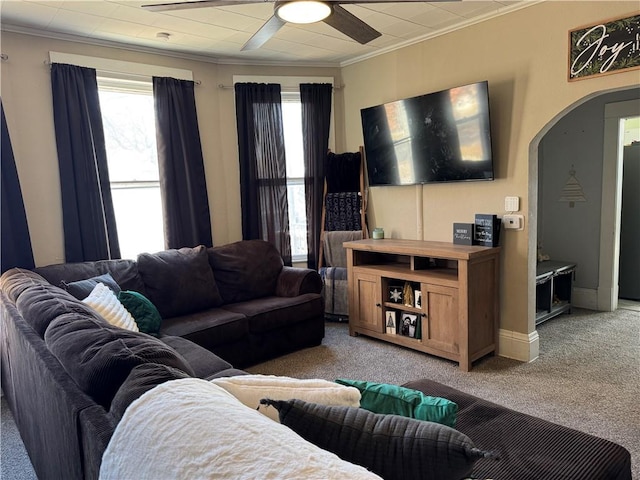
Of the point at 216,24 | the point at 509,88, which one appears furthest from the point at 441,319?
the point at 216,24

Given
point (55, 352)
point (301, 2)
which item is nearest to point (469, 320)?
point (301, 2)

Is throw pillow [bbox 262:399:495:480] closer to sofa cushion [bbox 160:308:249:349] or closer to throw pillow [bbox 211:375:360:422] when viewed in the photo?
throw pillow [bbox 211:375:360:422]

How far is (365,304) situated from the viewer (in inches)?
159

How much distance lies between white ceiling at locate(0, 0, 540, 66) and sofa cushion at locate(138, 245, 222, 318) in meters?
1.77

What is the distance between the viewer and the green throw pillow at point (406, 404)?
1222 mm

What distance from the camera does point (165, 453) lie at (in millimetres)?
817

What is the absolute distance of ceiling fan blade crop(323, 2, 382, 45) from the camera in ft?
7.40

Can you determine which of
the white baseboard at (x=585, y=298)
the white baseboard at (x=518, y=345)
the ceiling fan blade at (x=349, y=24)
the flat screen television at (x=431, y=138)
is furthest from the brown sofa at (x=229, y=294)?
the white baseboard at (x=585, y=298)

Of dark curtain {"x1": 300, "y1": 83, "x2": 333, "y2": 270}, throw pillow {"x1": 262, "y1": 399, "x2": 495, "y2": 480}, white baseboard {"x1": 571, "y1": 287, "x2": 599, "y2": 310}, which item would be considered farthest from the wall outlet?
throw pillow {"x1": 262, "y1": 399, "x2": 495, "y2": 480}

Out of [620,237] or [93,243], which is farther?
[620,237]

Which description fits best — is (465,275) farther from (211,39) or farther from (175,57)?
(175,57)

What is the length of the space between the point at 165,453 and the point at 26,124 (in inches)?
135

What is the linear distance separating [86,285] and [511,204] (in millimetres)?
3148

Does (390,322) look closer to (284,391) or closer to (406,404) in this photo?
(406,404)
